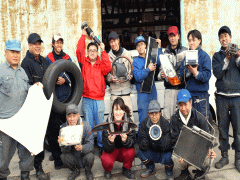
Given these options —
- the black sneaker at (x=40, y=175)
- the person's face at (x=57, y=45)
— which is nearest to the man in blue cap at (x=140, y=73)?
the person's face at (x=57, y=45)

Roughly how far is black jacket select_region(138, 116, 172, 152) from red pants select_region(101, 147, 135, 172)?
0.19m

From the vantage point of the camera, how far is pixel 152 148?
3322 mm

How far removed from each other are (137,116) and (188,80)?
1.23m

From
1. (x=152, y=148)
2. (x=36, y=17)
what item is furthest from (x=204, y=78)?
(x=36, y=17)

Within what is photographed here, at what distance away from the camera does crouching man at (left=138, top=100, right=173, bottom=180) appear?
324 centimetres

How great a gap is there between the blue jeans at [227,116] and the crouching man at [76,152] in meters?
1.90

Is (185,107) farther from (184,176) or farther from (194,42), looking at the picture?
(194,42)

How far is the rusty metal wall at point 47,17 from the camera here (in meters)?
6.29

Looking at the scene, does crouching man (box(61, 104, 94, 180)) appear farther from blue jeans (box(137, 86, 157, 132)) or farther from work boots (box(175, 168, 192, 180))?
work boots (box(175, 168, 192, 180))

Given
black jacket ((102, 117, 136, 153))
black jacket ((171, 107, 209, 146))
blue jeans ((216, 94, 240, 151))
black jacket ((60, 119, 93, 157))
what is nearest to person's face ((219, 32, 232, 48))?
blue jeans ((216, 94, 240, 151))

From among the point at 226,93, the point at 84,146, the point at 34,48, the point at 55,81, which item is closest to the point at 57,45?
the point at 34,48

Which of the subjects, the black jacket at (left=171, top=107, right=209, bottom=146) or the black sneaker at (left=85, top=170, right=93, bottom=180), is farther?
the black sneaker at (left=85, top=170, right=93, bottom=180)

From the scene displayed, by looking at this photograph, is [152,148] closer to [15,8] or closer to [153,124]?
[153,124]

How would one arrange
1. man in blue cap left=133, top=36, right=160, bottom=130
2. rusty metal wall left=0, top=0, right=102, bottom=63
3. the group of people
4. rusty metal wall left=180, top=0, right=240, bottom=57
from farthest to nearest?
1. rusty metal wall left=180, top=0, right=240, bottom=57
2. rusty metal wall left=0, top=0, right=102, bottom=63
3. man in blue cap left=133, top=36, right=160, bottom=130
4. the group of people
